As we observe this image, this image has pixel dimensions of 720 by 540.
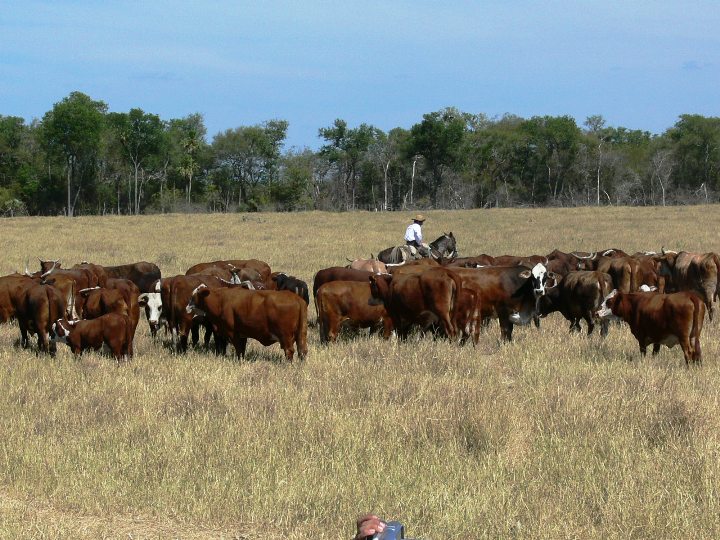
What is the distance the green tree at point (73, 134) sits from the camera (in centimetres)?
7000

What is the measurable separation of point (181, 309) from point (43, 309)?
189 cm

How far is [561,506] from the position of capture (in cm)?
654

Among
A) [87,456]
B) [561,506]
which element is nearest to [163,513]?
[87,456]

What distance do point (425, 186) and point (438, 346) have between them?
6922 centimetres

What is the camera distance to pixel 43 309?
41.7ft

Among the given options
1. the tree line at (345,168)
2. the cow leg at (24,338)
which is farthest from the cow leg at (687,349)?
the tree line at (345,168)

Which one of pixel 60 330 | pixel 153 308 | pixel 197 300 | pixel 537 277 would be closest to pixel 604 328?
pixel 537 277

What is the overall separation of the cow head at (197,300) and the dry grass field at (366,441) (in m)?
0.64

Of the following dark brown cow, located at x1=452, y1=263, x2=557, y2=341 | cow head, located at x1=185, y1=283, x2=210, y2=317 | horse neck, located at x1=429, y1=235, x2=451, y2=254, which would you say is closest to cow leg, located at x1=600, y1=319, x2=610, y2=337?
dark brown cow, located at x1=452, y1=263, x2=557, y2=341

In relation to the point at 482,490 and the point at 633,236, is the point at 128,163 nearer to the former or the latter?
the point at 633,236

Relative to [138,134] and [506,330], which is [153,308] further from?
[138,134]

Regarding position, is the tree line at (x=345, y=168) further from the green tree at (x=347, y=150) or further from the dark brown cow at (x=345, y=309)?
the dark brown cow at (x=345, y=309)

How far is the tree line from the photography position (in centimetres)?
7506

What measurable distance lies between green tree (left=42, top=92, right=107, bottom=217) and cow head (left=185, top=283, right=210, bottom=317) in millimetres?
58571
